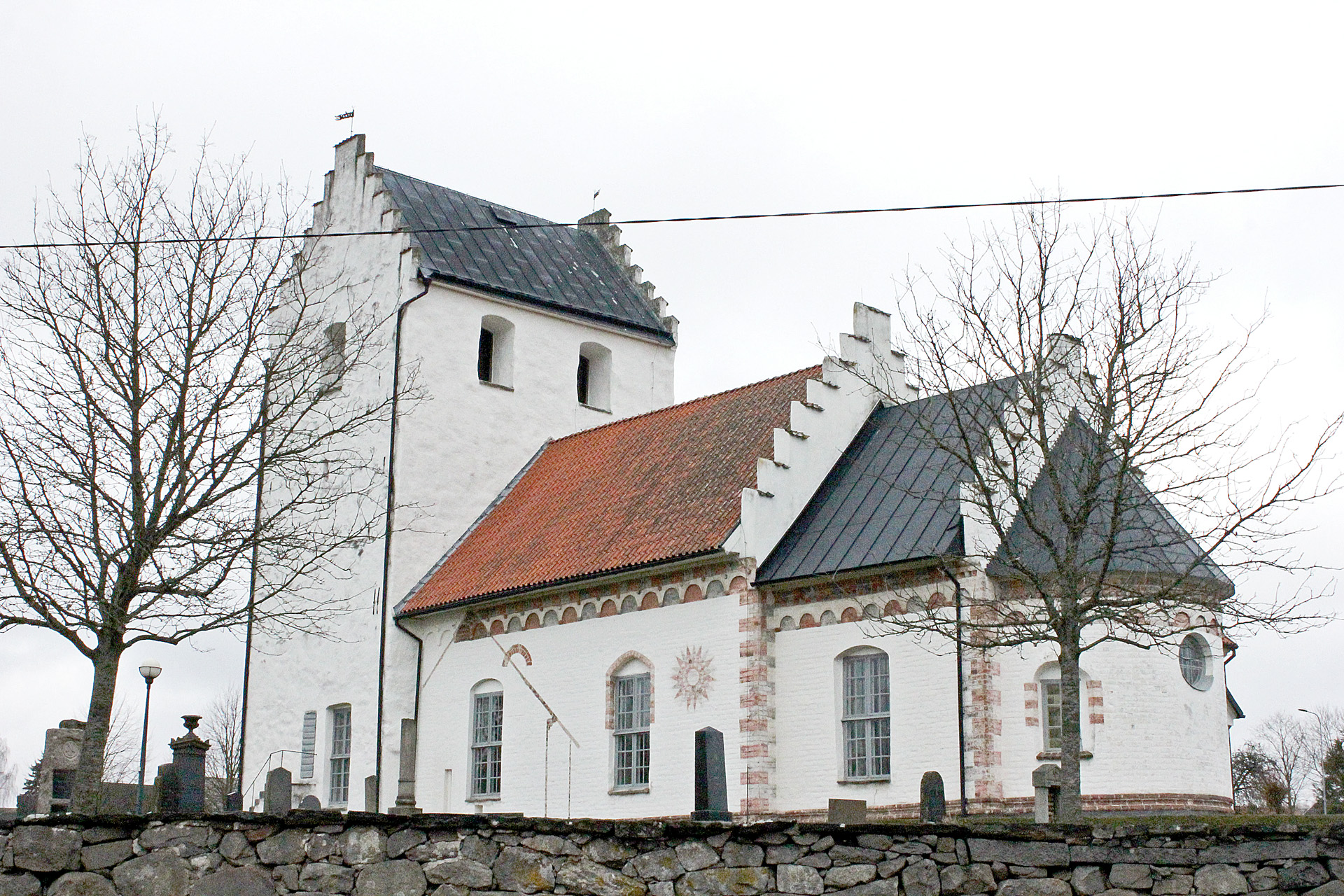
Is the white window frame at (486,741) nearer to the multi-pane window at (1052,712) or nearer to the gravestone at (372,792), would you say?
the gravestone at (372,792)

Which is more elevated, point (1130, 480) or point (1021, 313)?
point (1021, 313)

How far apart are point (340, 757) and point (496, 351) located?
26.3 feet

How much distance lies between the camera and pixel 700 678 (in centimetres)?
2088

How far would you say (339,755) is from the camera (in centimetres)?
2619

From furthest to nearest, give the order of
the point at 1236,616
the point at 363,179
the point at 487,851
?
the point at 363,179 < the point at 1236,616 < the point at 487,851

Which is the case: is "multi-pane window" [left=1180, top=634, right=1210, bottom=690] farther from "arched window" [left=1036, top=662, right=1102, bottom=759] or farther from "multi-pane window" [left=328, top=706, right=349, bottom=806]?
"multi-pane window" [left=328, top=706, right=349, bottom=806]

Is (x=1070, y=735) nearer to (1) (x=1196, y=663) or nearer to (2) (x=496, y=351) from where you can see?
(1) (x=1196, y=663)

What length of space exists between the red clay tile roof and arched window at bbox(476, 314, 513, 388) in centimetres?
180

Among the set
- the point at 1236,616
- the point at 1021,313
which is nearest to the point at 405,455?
the point at 1021,313

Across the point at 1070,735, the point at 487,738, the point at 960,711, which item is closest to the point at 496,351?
the point at 487,738

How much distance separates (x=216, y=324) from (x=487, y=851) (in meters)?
9.10

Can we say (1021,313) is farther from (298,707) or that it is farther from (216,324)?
(298,707)

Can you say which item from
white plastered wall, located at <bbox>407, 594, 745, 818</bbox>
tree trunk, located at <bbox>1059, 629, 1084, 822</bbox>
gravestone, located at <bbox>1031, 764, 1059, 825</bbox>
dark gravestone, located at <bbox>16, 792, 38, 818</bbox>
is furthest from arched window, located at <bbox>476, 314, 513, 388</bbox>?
tree trunk, located at <bbox>1059, 629, 1084, 822</bbox>

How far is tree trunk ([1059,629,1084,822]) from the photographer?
1415 centimetres
